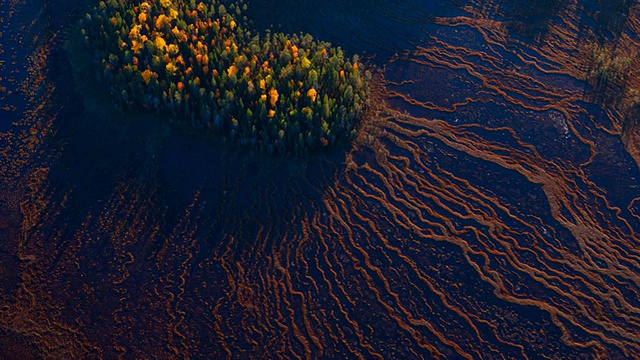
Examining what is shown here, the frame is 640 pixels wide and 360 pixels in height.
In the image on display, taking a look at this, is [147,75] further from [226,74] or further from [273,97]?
[273,97]

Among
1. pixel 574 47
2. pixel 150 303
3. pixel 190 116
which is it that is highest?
pixel 574 47

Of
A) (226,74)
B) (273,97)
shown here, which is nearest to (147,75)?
(226,74)

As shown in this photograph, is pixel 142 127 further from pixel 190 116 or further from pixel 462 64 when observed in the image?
pixel 462 64

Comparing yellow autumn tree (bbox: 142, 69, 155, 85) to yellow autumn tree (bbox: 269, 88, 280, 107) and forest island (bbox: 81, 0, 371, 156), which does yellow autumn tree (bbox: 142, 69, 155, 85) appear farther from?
yellow autumn tree (bbox: 269, 88, 280, 107)

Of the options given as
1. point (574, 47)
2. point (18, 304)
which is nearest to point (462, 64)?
point (574, 47)

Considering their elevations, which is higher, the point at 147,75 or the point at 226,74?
the point at 226,74

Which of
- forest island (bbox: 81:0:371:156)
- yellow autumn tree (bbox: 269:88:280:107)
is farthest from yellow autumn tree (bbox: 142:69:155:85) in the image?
yellow autumn tree (bbox: 269:88:280:107)

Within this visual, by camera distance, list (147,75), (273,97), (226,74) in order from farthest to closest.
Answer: (226,74) < (147,75) < (273,97)

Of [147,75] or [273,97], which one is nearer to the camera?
[273,97]
